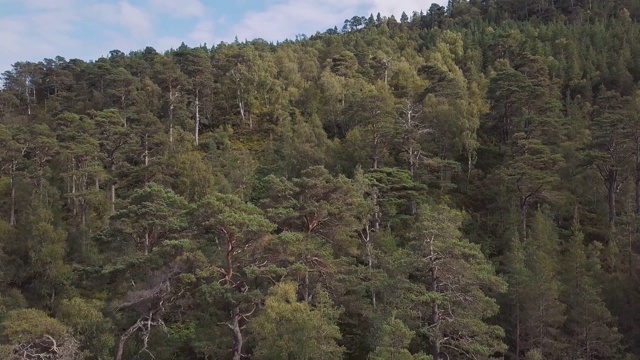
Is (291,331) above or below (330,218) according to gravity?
below

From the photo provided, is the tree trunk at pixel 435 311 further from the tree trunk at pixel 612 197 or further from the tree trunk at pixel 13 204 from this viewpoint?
the tree trunk at pixel 13 204

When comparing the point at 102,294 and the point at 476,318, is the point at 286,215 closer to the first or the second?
the point at 476,318

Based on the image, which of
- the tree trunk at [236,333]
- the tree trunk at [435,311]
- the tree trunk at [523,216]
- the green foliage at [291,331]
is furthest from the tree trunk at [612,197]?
the tree trunk at [236,333]

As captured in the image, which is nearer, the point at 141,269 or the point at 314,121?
the point at 141,269

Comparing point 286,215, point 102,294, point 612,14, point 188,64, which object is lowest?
point 102,294

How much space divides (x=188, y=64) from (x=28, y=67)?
31223mm

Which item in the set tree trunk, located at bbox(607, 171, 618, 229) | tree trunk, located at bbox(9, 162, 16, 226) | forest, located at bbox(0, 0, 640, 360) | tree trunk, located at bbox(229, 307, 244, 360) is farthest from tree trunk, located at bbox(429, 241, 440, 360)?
tree trunk, located at bbox(9, 162, 16, 226)

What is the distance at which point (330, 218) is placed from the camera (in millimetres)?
26062

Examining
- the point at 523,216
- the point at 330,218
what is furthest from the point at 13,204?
the point at 523,216

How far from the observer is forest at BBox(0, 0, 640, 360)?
71.6 ft

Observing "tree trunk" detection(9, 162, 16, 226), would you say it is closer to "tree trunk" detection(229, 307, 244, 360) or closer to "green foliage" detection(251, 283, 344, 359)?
"tree trunk" detection(229, 307, 244, 360)

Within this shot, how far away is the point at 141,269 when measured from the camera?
81.0 ft

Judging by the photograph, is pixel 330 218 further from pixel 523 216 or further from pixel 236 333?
pixel 523 216

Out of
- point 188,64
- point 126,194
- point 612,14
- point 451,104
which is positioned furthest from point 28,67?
point 612,14
